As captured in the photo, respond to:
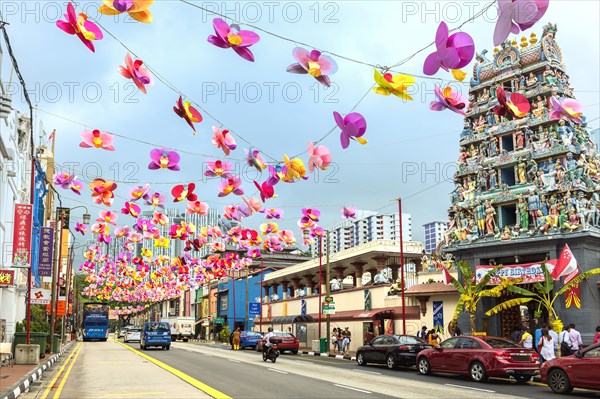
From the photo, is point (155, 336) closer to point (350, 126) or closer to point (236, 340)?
point (236, 340)

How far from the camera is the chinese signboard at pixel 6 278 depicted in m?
22.3

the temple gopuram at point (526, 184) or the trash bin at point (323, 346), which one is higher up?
the temple gopuram at point (526, 184)

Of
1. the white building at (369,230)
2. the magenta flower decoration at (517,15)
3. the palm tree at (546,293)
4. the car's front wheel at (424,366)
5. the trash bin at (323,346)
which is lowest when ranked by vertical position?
the trash bin at (323,346)

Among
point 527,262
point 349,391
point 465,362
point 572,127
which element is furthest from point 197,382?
point 572,127

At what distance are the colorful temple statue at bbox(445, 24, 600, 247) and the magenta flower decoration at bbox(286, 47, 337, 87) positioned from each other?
894 inches

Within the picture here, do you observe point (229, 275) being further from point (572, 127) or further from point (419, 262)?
point (572, 127)

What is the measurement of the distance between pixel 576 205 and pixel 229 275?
56332 millimetres

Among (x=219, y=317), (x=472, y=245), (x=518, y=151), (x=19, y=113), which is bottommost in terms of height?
(x=219, y=317)

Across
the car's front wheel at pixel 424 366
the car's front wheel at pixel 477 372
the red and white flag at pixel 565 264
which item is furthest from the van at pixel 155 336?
the car's front wheel at pixel 477 372

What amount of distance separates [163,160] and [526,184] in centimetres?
2289

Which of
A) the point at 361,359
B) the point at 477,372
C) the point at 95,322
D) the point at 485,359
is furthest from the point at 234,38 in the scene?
the point at 95,322

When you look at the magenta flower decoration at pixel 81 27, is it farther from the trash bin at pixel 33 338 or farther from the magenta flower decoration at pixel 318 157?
the trash bin at pixel 33 338

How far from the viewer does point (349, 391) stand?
15.0 metres

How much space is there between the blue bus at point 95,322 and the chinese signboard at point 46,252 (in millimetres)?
32559
